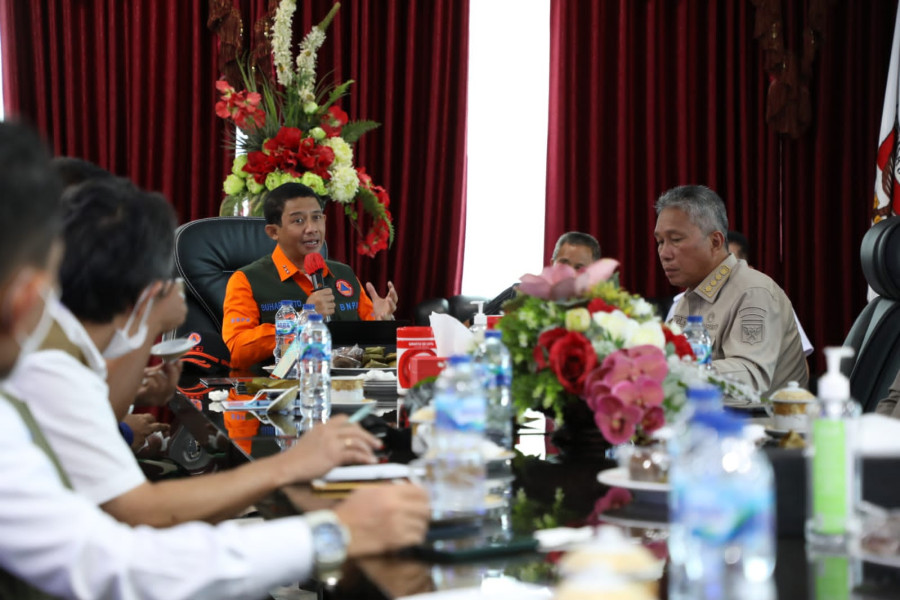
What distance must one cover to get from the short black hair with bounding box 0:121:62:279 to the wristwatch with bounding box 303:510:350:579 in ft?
1.54

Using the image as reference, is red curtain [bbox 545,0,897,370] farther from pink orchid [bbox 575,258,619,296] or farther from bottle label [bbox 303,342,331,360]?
pink orchid [bbox 575,258,619,296]

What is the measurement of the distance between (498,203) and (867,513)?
4.95 meters

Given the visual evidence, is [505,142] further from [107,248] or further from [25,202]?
[25,202]

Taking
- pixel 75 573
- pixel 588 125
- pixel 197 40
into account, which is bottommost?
pixel 75 573

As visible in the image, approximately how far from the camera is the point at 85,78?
551cm

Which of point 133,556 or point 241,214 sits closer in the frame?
point 133,556

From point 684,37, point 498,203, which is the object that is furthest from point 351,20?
point 684,37

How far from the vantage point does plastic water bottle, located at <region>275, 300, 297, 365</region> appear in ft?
11.5

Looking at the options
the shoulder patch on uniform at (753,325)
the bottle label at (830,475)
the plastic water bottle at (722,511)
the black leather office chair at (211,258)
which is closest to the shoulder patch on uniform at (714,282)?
the shoulder patch on uniform at (753,325)

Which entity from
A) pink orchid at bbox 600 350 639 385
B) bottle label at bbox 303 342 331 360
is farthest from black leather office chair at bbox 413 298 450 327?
pink orchid at bbox 600 350 639 385

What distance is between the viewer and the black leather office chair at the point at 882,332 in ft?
9.01

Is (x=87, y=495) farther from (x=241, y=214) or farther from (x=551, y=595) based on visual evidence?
(x=241, y=214)

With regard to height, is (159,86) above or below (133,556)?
above

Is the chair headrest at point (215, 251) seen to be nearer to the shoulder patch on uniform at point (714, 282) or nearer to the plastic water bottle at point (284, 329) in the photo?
the plastic water bottle at point (284, 329)
